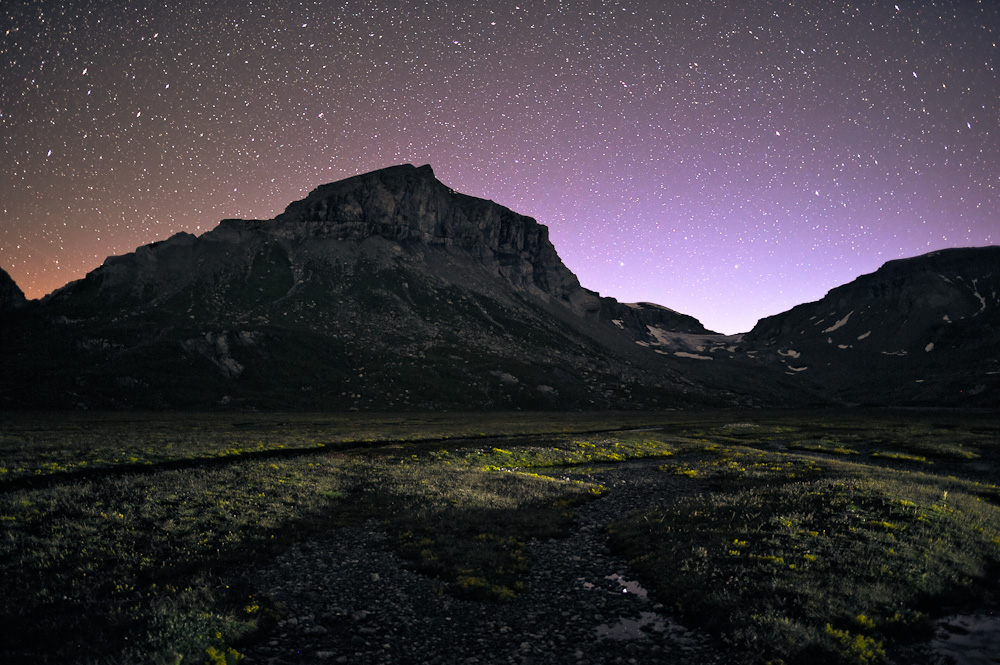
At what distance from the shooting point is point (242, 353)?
518 ft

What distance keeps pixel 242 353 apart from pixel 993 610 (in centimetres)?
17597

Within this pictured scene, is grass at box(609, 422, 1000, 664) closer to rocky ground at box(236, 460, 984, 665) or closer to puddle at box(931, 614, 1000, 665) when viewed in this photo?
puddle at box(931, 614, 1000, 665)

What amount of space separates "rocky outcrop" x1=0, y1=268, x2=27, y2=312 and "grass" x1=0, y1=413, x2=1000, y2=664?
206399 millimetres

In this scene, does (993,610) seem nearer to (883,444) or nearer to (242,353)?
(883,444)

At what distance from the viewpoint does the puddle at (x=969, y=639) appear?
413 inches

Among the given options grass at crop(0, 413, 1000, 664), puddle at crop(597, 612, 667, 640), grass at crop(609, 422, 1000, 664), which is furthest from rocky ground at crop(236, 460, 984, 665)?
grass at crop(609, 422, 1000, 664)

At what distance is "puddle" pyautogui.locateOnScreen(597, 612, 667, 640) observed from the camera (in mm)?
11680

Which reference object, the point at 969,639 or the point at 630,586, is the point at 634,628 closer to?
the point at 630,586

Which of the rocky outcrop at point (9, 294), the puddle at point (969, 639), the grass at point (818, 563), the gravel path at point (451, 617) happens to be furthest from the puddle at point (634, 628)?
the rocky outcrop at point (9, 294)

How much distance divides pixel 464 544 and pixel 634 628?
784 cm

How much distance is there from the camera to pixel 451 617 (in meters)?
12.6

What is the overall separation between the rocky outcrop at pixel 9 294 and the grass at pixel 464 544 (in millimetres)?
206399

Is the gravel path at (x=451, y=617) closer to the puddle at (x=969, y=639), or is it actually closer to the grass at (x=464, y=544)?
the grass at (x=464, y=544)

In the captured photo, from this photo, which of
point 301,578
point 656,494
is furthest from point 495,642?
point 656,494
